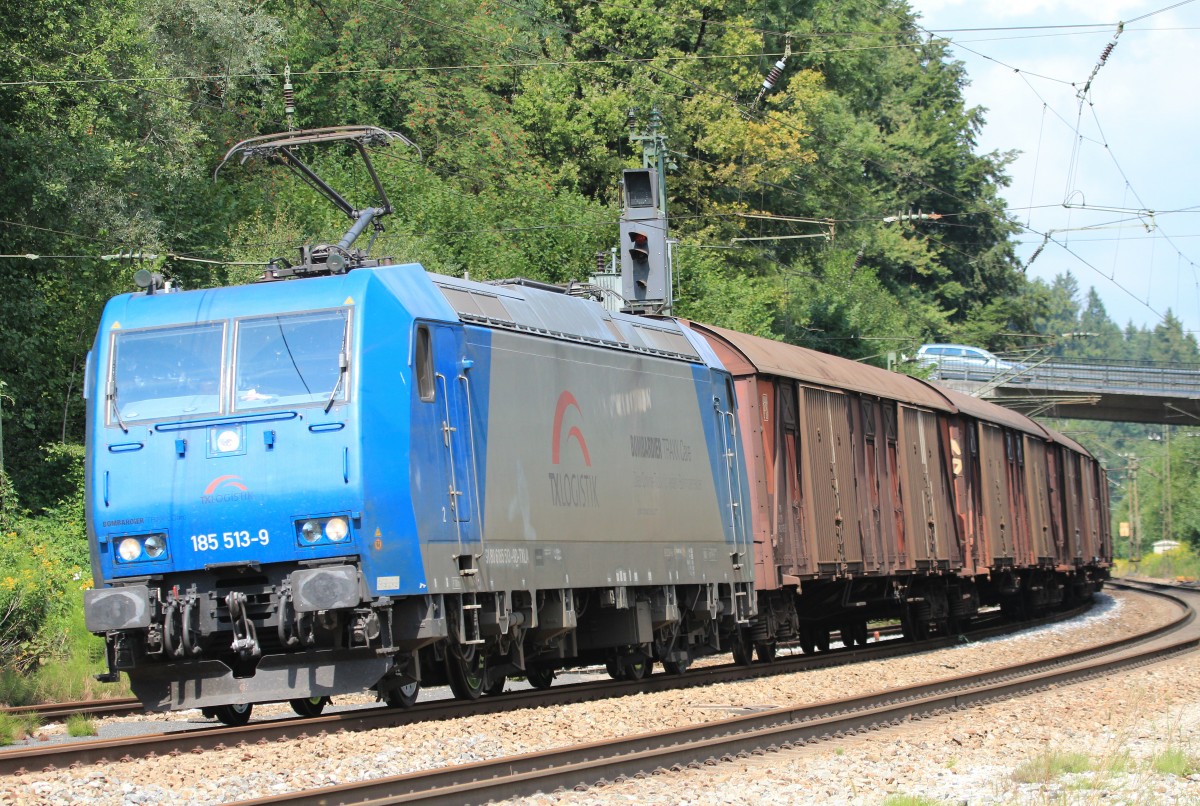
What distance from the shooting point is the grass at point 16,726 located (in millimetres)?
Answer: 13070

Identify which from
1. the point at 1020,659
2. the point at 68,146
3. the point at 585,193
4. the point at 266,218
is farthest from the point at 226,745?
the point at 585,193

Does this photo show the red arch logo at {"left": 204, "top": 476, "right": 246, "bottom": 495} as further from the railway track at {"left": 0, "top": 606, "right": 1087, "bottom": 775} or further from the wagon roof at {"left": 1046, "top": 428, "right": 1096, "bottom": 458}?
the wagon roof at {"left": 1046, "top": 428, "right": 1096, "bottom": 458}

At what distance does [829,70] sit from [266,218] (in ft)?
90.0

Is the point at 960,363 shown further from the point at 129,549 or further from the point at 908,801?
the point at 908,801

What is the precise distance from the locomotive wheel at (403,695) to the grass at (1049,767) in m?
5.09

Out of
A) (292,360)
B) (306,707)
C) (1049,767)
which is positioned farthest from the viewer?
(306,707)

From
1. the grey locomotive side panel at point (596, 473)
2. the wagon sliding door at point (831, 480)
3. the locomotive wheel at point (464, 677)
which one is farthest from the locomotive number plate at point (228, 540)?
the wagon sliding door at point (831, 480)

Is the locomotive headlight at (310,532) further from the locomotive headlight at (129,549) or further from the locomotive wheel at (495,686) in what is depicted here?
the locomotive wheel at (495,686)

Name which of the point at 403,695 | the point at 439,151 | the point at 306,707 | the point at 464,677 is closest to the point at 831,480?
the point at 464,677

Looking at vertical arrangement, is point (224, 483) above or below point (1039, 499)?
below

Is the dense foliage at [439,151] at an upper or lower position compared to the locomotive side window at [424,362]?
upper

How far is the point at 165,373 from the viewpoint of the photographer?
478 inches

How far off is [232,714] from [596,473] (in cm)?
413

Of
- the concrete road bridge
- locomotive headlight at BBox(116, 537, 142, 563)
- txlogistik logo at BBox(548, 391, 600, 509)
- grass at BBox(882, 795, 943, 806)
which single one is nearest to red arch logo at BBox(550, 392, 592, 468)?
txlogistik logo at BBox(548, 391, 600, 509)
